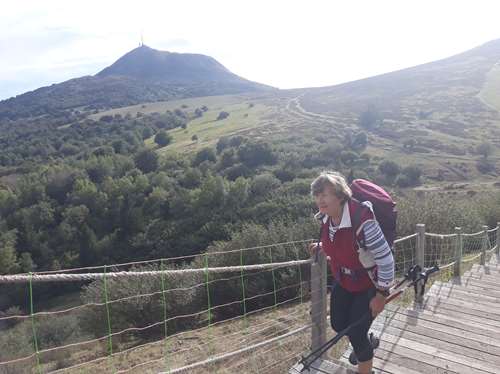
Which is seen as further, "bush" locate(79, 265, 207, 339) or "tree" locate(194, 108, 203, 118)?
"tree" locate(194, 108, 203, 118)

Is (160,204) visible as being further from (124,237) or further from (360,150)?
(360,150)

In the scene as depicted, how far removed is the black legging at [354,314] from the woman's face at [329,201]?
0.64m

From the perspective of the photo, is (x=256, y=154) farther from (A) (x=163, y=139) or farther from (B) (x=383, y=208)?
(B) (x=383, y=208)

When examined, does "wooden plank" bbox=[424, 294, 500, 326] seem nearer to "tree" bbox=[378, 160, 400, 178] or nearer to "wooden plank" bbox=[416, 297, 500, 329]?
"wooden plank" bbox=[416, 297, 500, 329]

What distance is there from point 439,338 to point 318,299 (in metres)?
1.26

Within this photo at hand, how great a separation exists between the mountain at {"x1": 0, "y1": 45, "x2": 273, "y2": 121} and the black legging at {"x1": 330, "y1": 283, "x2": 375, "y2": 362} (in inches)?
4533

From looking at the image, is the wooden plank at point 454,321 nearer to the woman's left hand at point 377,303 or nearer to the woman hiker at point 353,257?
the woman hiker at point 353,257

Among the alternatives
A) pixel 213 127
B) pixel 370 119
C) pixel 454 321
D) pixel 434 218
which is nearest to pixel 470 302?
pixel 454 321

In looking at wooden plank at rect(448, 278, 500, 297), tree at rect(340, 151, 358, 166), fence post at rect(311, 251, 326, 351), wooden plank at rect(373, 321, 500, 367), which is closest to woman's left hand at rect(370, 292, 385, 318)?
fence post at rect(311, 251, 326, 351)

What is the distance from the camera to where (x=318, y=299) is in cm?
362

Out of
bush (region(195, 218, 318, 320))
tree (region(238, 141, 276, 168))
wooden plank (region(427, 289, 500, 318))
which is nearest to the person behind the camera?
wooden plank (region(427, 289, 500, 318))

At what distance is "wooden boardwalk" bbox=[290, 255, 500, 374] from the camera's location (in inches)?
132

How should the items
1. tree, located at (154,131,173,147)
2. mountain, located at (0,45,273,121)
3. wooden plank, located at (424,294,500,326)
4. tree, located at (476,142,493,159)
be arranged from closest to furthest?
wooden plank, located at (424,294,500,326)
tree, located at (476,142,493,159)
tree, located at (154,131,173,147)
mountain, located at (0,45,273,121)

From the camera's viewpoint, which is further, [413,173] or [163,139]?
[163,139]
